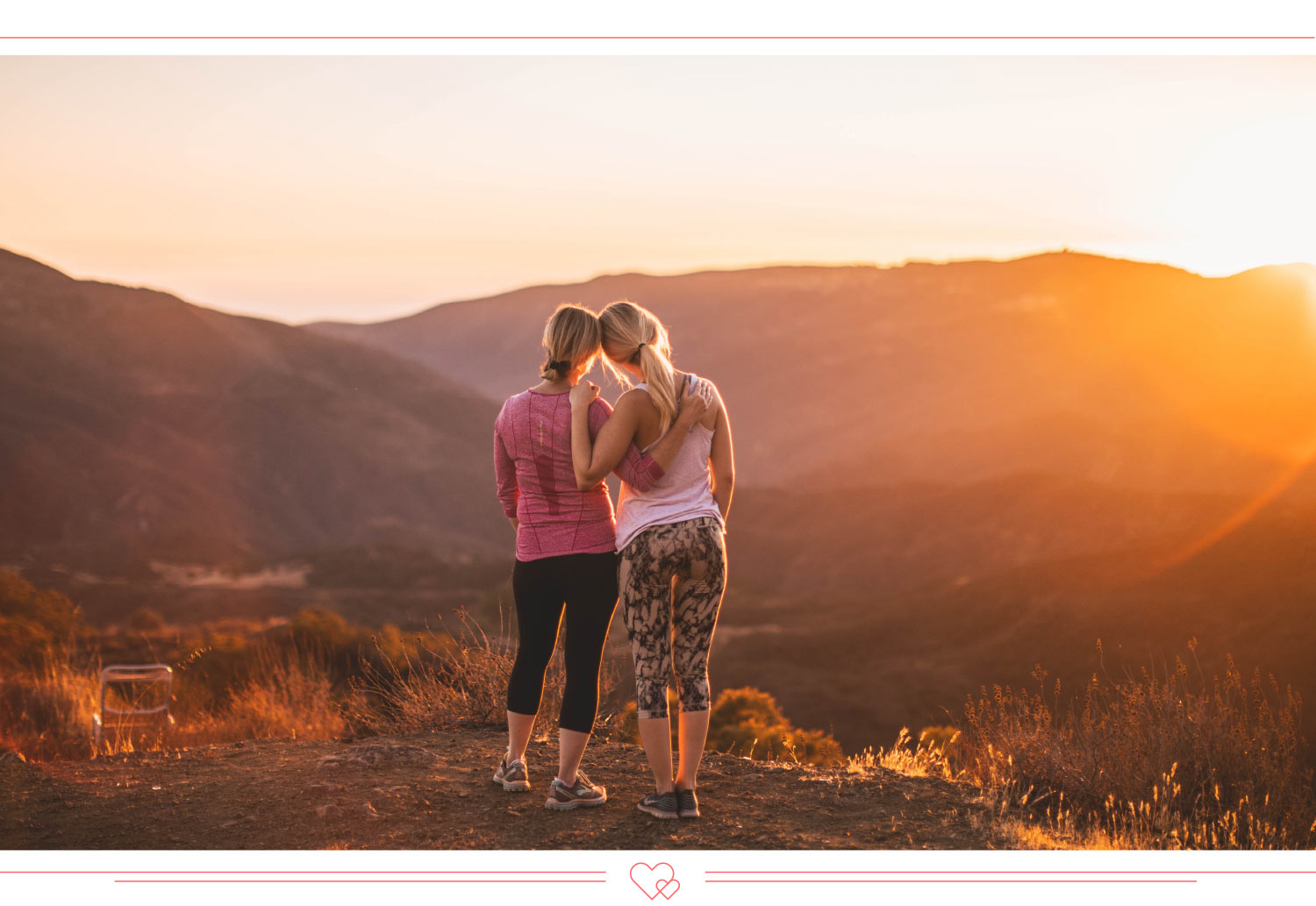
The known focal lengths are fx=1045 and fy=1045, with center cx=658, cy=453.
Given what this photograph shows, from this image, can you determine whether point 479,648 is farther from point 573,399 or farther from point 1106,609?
point 1106,609

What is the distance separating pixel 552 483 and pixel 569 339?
18.7 inches

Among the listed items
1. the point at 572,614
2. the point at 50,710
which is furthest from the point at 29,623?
the point at 572,614

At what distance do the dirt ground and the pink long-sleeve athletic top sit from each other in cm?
99

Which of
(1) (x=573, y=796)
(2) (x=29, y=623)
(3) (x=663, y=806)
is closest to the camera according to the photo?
(3) (x=663, y=806)

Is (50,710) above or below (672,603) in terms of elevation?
below

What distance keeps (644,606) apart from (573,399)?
698mm

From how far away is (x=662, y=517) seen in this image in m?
3.28

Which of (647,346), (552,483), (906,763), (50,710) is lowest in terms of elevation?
(50,710)

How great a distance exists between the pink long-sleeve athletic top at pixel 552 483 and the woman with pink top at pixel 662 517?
0.26 feet

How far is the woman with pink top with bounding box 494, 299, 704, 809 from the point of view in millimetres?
3301

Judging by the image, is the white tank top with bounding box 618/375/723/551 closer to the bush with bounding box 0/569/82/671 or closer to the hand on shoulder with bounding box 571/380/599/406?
the hand on shoulder with bounding box 571/380/599/406

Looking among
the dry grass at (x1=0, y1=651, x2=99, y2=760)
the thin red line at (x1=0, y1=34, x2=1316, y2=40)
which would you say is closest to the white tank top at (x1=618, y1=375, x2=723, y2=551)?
the thin red line at (x1=0, y1=34, x2=1316, y2=40)

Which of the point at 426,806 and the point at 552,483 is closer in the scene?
the point at 552,483
